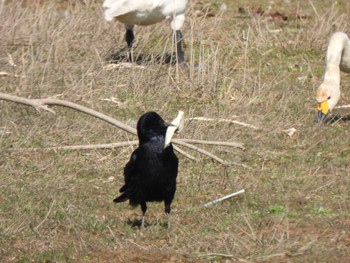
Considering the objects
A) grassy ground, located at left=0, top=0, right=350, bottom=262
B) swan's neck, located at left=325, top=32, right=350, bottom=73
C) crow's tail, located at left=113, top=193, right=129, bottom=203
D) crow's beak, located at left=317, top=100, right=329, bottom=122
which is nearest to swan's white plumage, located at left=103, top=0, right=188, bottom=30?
grassy ground, located at left=0, top=0, right=350, bottom=262

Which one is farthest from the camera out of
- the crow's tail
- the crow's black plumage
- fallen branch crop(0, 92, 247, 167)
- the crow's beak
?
the crow's beak

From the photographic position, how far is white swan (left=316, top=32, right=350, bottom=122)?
9.13 metres

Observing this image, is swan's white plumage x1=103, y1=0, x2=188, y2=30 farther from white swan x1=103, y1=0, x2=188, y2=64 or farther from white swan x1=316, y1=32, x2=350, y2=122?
white swan x1=316, y1=32, x2=350, y2=122

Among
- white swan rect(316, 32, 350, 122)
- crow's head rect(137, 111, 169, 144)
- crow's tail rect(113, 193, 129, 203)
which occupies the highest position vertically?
crow's head rect(137, 111, 169, 144)

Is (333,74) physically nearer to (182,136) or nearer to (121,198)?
(182,136)

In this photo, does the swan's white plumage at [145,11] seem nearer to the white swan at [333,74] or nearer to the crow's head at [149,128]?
the white swan at [333,74]

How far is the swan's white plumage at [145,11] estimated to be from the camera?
10969mm

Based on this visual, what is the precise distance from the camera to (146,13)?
36.6 ft

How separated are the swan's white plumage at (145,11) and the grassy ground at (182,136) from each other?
1.00ft

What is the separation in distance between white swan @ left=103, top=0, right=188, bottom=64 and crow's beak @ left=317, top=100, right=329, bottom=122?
2.08m

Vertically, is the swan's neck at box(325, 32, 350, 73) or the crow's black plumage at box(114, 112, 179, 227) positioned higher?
the crow's black plumage at box(114, 112, 179, 227)

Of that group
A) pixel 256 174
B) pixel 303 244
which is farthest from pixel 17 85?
pixel 303 244

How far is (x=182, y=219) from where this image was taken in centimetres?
672

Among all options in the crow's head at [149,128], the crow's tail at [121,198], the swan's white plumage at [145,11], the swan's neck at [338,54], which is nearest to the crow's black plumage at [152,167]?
the crow's head at [149,128]
